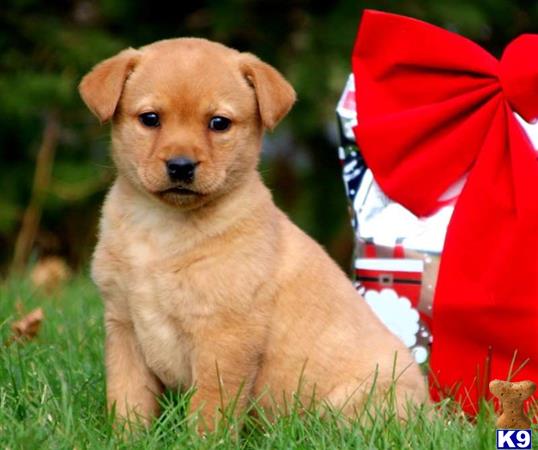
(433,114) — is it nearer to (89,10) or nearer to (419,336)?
(419,336)

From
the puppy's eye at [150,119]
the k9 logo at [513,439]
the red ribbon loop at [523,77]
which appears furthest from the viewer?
the red ribbon loop at [523,77]

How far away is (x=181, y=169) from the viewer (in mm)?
3006

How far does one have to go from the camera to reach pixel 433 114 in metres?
3.80

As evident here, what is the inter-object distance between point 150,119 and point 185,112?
115 millimetres

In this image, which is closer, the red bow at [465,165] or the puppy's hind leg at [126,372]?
the puppy's hind leg at [126,372]

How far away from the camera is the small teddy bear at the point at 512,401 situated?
9.38 ft

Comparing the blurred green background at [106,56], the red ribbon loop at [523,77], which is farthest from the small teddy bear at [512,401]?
the blurred green background at [106,56]

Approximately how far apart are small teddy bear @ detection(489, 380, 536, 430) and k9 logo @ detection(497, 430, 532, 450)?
3cm

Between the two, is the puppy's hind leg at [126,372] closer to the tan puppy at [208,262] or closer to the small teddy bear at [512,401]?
the tan puppy at [208,262]

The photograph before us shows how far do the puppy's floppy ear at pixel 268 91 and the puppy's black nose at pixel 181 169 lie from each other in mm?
327

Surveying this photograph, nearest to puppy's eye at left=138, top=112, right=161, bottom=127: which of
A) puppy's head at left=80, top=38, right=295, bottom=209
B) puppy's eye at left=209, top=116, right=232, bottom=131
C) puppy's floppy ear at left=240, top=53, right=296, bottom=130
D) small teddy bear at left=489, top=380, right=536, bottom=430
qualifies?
puppy's head at left=80, top=38, right=295, bottom=209

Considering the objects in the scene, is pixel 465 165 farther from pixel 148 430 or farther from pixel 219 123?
pixel 148 430

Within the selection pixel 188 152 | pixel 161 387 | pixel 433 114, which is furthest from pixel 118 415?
pixel 433 114

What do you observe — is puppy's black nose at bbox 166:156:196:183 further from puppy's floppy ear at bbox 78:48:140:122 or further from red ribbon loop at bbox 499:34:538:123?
red ribbon loop at bbox 499:34:538:123
